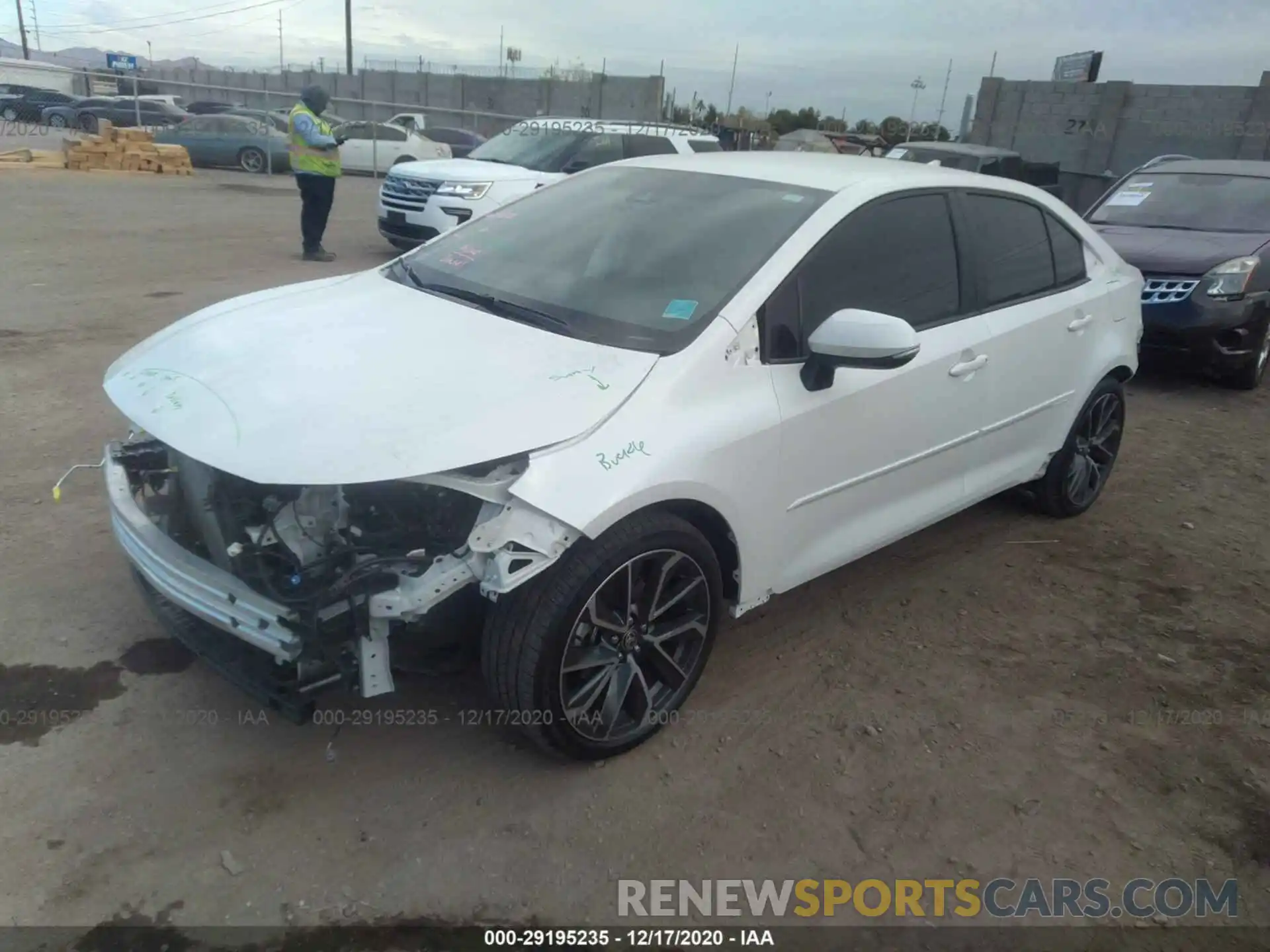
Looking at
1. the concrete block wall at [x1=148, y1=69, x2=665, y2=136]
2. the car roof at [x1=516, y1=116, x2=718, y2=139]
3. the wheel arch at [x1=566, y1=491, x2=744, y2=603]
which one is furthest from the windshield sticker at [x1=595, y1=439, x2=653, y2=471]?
the concrete block wall at [x1=148, y1=69, x2=665, y2=136]

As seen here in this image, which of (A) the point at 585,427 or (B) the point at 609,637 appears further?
(B) the point at 609,637

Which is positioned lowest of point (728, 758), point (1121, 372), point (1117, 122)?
point (728, 758)

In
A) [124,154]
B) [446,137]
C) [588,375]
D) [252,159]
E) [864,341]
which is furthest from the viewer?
[446,137]

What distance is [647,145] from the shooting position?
36.0 ft

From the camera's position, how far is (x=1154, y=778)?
3.14 meters

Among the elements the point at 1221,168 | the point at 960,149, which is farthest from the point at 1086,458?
the point at 960,149

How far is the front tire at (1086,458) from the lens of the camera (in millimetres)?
4734

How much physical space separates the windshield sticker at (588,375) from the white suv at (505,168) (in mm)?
7254

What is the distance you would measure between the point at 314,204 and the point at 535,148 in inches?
105

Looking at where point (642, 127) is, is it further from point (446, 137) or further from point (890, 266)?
point (446, 137)

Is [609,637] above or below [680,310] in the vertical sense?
below

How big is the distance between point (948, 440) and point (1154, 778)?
4.59 ft

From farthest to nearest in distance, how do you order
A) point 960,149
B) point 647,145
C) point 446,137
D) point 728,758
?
point 446,137, point 960,149, point 647,145, point 728,758

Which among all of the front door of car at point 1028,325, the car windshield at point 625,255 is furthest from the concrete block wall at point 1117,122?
the car windshield at point 625,255
